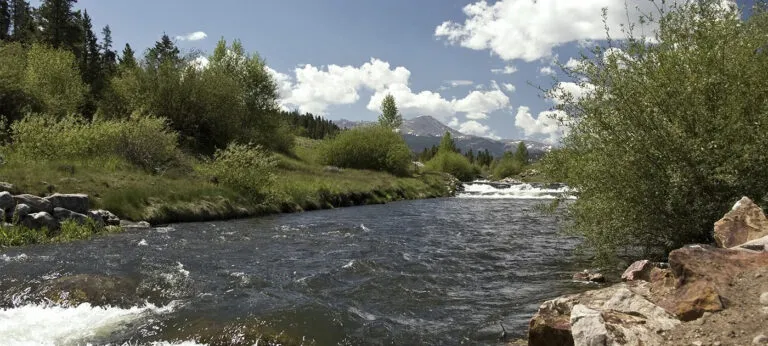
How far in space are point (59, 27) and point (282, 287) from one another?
82466 mm

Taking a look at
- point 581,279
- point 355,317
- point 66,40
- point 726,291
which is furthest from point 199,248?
point 66,40

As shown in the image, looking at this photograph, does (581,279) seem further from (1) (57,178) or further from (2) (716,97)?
(1) (57,178)

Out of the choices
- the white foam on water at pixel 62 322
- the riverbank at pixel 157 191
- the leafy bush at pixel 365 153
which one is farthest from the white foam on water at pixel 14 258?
the leafy bush at pixel 365 153

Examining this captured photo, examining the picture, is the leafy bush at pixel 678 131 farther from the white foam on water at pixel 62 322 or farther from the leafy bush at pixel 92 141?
the leafy bush at pixel 92 141

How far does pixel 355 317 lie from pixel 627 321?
19.0 feet

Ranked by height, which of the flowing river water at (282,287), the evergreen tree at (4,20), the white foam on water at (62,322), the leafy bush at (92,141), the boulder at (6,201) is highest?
the evergreen tree at (4,20)

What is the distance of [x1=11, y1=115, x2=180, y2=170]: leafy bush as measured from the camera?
2641cm

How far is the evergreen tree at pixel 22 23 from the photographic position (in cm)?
7594

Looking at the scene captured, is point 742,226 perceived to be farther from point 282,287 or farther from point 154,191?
point 154,191

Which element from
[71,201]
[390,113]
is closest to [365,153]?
[390,113]

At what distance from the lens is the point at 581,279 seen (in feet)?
45.2

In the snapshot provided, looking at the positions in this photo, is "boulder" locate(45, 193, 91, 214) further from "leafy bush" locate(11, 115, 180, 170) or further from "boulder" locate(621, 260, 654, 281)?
"boulder" locate(621, 260, 654, 281)

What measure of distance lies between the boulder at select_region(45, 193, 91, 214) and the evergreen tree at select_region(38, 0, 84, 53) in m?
65.2

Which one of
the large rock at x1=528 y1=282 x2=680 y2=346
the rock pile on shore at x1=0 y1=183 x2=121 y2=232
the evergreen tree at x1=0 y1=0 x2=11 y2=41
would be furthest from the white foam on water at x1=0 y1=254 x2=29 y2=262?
the evergreen tree at x1=0 y1=0 x2=11 y2=41
